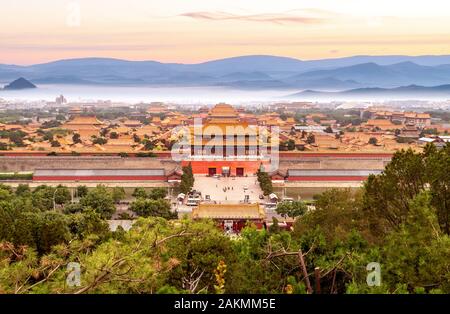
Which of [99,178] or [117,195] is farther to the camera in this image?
[99,178]

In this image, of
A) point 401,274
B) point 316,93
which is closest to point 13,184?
point 401,274

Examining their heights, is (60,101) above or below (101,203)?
above

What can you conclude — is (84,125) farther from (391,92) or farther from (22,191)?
(391,92)

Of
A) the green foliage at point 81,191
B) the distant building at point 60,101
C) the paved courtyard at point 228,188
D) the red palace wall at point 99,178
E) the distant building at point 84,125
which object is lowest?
the paved courtyard at point 228,188

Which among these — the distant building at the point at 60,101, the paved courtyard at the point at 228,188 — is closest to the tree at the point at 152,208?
the paved courtyard at the point at 228,188

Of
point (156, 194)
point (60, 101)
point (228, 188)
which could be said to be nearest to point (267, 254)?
point (156, 194)

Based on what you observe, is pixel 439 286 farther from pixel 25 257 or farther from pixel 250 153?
pixel 250 153

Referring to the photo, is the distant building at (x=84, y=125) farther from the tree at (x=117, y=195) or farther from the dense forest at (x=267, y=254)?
the dense forest at (x=267, y=254)
